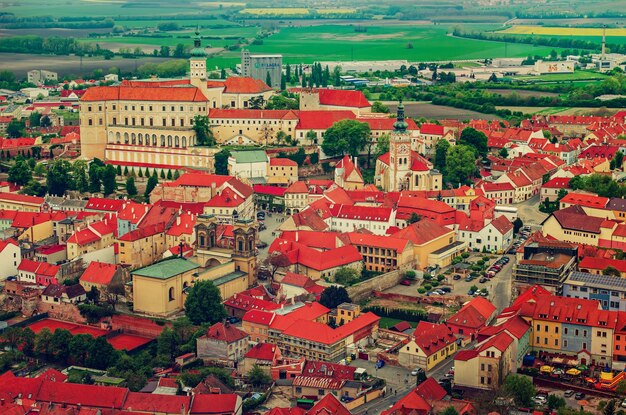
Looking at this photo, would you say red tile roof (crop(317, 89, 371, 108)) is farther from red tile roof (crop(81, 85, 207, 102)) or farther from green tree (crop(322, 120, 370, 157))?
red tile roof (crop(81, 85, 207, 102))

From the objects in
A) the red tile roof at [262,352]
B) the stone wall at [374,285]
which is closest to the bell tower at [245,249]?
the stone wall at [374,285]

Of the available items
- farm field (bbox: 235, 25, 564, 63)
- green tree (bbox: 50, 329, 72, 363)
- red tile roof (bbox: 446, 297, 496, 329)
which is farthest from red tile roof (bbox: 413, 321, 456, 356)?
farm field (bbox: 235, 25, 564, 63)

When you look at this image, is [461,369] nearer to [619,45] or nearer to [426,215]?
[426,215]

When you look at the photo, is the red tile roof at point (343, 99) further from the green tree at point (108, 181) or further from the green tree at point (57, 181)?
the green tree at point (57, 181)

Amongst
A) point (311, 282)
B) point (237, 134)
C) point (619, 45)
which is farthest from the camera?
point (619, 45)

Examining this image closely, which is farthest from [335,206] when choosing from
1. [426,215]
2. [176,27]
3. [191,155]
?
[176,27]

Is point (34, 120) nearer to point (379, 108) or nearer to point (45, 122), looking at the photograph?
point (45, 122)
